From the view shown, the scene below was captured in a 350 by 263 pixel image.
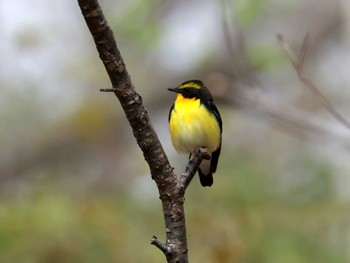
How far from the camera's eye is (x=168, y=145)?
7.61 metres

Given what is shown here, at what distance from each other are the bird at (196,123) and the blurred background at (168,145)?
124 mm

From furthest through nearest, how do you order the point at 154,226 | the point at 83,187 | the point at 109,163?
1. the point at 109,163
2. the point at 83,187
3. the point at 154,226

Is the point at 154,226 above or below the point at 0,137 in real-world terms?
below

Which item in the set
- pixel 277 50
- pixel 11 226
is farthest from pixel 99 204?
pixel 277 50

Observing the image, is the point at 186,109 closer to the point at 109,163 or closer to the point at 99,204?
the point at 99,204

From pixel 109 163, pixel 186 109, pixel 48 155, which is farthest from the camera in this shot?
pixel 109 163

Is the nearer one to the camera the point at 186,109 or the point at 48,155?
the point at 186,109

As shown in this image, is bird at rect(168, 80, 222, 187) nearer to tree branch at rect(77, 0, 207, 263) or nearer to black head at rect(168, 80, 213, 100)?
black head at rect(168, 80, 213, 100)

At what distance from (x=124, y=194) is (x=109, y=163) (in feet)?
6.96

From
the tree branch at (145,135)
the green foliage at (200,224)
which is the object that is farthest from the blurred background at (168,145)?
the tree branch at (145,135)

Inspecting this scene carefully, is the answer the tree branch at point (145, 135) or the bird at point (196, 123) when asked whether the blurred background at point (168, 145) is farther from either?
the tree branch at point (145, 135)

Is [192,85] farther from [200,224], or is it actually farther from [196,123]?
[200,224]

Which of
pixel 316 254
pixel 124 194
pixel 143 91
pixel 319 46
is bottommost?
pixel 316 254

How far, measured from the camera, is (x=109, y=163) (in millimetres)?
8859
